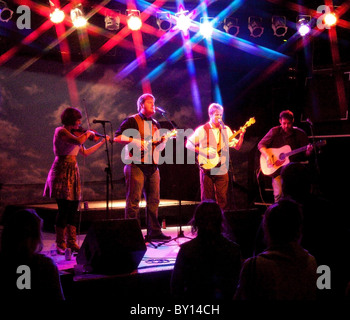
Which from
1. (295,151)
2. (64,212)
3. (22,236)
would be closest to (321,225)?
(22,236)

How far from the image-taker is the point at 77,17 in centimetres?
765

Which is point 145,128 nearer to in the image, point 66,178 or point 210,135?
point 210,135

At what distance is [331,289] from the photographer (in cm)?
348

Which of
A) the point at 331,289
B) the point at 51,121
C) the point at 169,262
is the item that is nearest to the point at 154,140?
the point at 169,262

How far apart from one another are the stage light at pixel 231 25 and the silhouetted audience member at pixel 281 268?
6707mm

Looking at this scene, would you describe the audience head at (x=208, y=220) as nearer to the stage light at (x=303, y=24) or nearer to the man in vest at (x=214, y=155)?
the man in vest at (x=214, y=155)

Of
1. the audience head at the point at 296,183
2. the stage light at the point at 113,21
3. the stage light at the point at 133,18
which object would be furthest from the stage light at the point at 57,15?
the audience head at the point at 296,183

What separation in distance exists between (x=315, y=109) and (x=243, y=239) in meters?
4.83

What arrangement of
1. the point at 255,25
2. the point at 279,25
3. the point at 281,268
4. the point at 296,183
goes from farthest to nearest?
the point at 255,25 → the point at 279,25 → the point at 296,183 → the point at 281,268

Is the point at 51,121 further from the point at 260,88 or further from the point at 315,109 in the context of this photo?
the point at 315,109

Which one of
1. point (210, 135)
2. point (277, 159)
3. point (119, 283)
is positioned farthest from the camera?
point (277, 159)

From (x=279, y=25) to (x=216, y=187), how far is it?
13.4 ft

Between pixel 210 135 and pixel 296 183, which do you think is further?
pixel 210 135

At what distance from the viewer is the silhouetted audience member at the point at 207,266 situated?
260 centimetres
